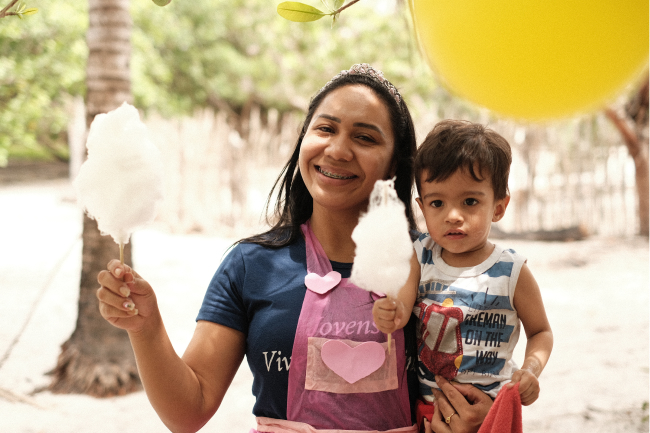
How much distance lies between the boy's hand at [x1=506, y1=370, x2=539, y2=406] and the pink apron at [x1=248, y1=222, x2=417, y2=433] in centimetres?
30

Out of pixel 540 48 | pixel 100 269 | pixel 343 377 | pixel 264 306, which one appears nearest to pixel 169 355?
pixel 264 306

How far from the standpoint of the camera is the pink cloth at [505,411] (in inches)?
45.1

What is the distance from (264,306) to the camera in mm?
1447

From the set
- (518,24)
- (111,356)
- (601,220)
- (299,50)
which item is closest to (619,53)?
(518,24)

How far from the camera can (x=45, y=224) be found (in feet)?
27.0

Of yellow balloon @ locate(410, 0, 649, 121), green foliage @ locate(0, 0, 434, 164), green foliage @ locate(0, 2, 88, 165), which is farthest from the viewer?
green foliage @ locate(0, 0, 434, 164)

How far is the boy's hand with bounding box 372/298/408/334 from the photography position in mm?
1086

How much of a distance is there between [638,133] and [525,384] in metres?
5.07

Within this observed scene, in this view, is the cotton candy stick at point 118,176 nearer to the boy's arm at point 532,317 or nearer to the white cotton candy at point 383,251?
the white cotton candy at point 383,251

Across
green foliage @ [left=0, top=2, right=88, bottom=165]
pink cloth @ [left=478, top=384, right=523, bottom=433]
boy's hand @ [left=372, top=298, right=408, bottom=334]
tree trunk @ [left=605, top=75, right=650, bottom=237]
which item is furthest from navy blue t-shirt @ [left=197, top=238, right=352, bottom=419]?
green foliage @ [left=0, top=2, right=88, bottom=165]

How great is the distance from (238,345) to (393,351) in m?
0.41

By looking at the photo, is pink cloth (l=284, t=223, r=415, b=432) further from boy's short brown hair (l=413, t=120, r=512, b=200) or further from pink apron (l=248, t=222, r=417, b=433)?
boy's short brown hair (l=413, t=120, r=512, b=200)

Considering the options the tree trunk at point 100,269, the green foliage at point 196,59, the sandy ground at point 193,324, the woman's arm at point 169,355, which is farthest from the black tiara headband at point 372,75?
the green foliage at point 196,59

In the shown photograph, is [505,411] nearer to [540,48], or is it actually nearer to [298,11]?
[540,48]
